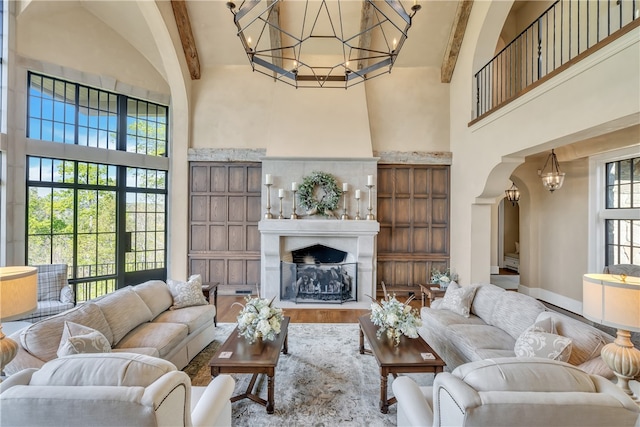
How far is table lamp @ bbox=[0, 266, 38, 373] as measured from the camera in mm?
1768

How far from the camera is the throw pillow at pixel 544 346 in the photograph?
2121mm

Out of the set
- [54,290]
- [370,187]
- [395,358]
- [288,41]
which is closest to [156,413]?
[395,358]

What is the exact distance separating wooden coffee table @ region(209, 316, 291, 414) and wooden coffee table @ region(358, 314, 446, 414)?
36.5 inches

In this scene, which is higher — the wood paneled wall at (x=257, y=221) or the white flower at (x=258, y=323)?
the wood paneled wall at (x=257, y=221)

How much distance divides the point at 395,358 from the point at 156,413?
1.90 m

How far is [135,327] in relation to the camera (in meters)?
3.13

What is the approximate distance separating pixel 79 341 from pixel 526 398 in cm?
280

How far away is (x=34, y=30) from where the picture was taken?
451cm

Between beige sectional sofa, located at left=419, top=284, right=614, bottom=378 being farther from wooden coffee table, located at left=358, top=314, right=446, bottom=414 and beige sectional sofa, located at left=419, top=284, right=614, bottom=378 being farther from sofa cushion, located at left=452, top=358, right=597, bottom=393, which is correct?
sofa cushion, located at left=452, top=358, right=597, bottom=393

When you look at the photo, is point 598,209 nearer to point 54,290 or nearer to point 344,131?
point 344,131

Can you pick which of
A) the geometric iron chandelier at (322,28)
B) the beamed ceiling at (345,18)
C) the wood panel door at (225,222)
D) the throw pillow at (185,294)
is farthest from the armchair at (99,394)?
the beamed ceiling at (345,18)

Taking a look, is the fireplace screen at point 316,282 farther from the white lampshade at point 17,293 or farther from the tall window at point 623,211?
the tall window at point 623,211

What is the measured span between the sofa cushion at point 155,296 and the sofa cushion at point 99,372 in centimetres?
214

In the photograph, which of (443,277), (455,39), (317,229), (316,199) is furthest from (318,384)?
(455,39)
